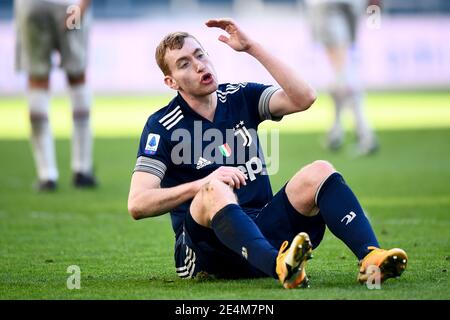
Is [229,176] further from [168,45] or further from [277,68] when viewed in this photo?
[168,45]

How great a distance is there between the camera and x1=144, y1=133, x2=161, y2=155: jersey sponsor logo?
5.41 meters

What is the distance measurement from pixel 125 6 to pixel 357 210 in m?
23.1

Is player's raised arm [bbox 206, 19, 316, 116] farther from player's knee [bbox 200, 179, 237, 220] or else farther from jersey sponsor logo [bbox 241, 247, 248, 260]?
jersey sponsor logo [bbox 241, 247, 248, 260]

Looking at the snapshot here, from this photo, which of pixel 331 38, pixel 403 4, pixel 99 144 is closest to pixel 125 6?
pixel 403 4

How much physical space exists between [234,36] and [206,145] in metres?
0.58

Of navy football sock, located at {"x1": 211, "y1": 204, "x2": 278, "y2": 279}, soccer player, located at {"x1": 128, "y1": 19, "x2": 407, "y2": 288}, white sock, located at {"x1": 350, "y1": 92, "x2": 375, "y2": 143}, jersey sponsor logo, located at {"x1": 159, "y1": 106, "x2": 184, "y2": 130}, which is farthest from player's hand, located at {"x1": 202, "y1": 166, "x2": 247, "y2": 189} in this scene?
white sock, located at {"x1": 350, "y1": 92, "x2": 375, "y2": 143}

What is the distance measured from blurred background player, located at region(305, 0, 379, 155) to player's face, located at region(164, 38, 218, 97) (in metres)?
8.07

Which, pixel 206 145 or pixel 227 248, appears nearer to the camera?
pixel 227 248

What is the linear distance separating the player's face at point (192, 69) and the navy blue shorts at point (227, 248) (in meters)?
0.67

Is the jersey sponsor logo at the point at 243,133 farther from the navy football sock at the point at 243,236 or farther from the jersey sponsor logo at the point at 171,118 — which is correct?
the navy football sock at the point at 243,236

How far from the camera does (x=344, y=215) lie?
5.20m

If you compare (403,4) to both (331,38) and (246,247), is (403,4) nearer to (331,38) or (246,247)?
(331,38)

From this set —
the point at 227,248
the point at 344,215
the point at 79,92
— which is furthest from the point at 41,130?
the point at 344,215

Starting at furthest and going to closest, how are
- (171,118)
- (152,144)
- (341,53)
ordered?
(341,53)
(171,118)
(152,144)
